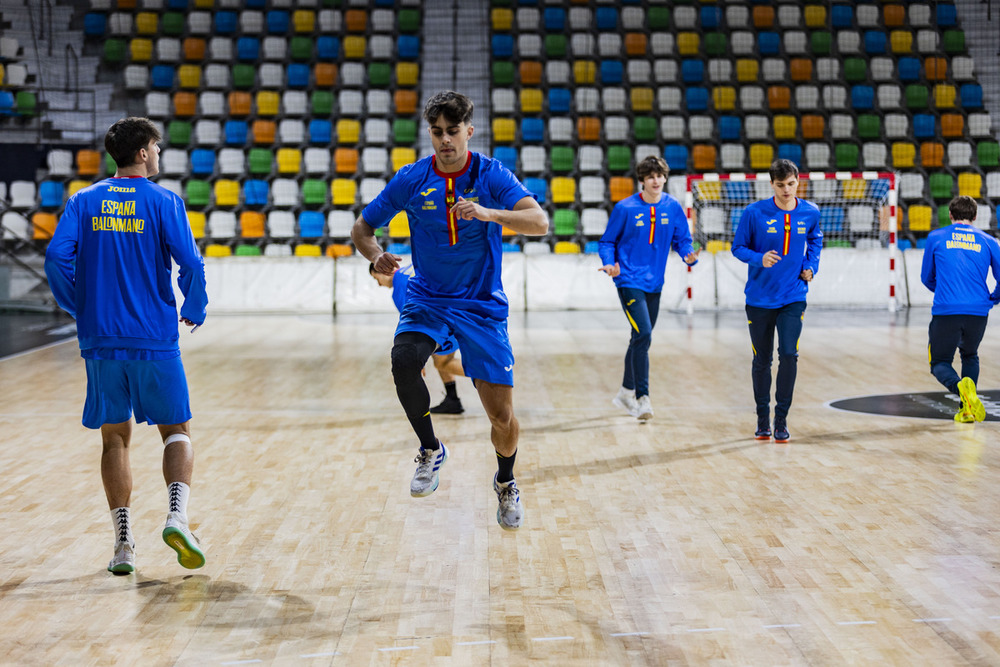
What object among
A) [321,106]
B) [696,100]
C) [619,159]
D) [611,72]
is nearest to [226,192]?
[321,106]

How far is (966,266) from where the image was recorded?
716 centimetres

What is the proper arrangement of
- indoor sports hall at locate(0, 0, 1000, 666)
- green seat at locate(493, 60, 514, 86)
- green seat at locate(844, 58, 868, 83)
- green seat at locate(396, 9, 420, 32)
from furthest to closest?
1. green seat at locate(396, 9, 420, 32)
2. green seat at locate(844, 58, 868, 83)
3. green seat at locate(493, 60, 514, 86)
4. indoor sports hall at locate(0, 0, 1000, 666)

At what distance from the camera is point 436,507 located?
505cm

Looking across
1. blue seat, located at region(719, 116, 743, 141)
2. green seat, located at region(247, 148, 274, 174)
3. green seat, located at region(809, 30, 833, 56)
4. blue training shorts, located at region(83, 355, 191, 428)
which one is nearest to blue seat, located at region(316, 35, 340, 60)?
green seat, located at region(247, 148, 274, 174)

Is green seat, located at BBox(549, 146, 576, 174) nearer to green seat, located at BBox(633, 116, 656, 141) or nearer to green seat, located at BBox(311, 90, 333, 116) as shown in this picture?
green seat, located at BBox(633, 116, 656, 141)

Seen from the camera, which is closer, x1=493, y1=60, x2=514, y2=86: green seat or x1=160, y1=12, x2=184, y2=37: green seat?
x1=493, y1=60, x2=514, y2=86: green seat

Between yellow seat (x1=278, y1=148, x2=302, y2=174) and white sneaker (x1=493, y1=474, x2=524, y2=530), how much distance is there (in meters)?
14.8

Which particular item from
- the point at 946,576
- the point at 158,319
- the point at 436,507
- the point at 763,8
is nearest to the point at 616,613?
the point at 946,576

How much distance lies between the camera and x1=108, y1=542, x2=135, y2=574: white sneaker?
3996mm

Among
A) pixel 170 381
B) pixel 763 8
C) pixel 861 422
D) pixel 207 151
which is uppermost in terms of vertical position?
pixel 763 8

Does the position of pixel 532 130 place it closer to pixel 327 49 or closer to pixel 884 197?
pixel 327 49

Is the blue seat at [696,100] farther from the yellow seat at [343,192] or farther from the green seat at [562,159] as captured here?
the yellow seat at [343,192]

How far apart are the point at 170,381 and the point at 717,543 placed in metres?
2.29

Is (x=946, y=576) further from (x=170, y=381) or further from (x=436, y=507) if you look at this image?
(x=170, y=381)
